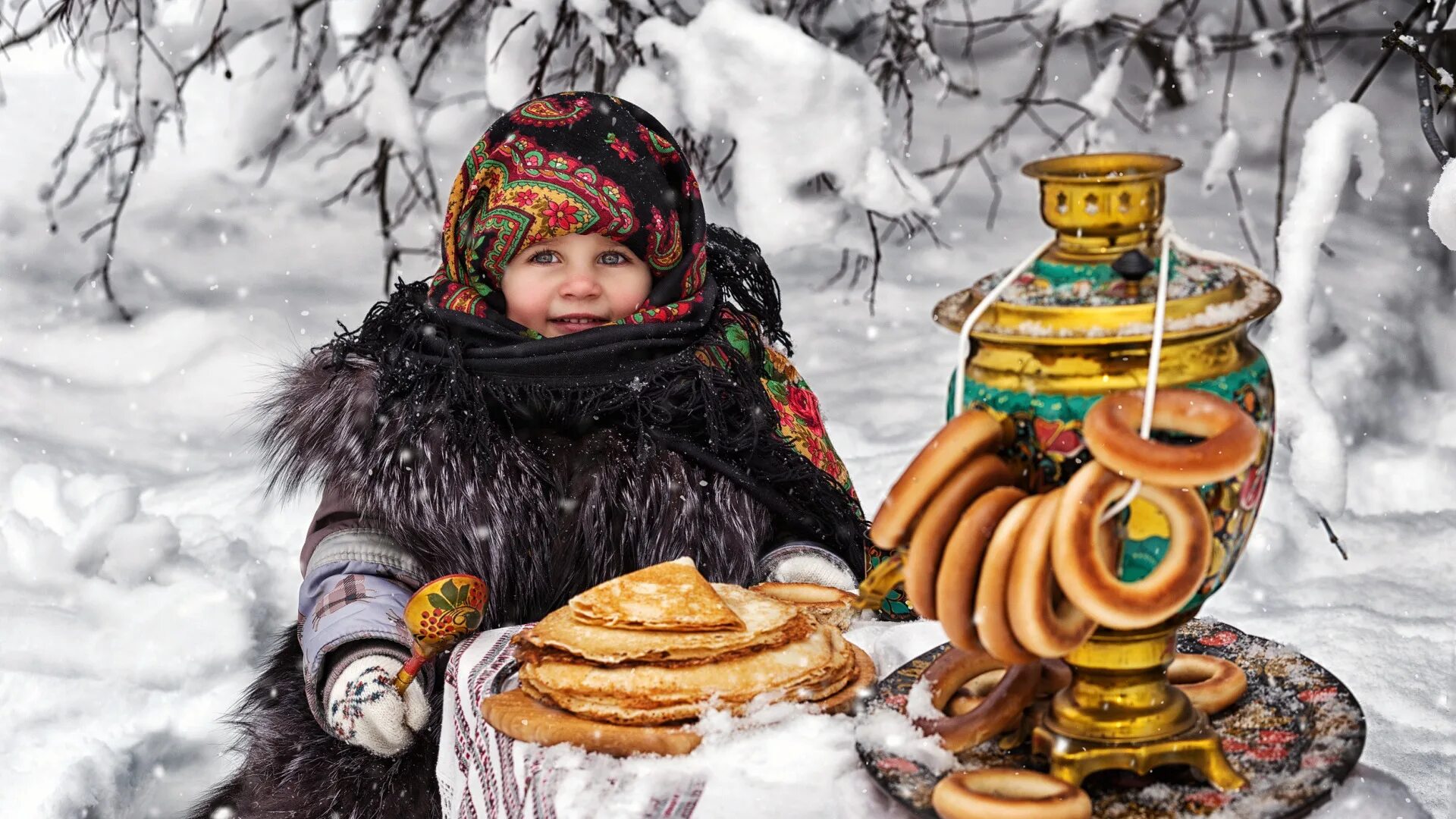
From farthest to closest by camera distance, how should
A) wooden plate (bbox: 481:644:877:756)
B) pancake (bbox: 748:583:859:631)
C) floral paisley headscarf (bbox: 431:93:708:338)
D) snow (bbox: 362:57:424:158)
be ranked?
snow (bbox: 362:57:424:158) < floral paisley headscarf (bbox: 431:93:708:338) < pancake (bbox: 748:583:859:631) < wooden plate (bbox: 481:644:877:756)

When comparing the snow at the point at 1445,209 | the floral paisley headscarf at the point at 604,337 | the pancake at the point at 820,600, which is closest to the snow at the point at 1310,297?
the snow at the point at 1445,209

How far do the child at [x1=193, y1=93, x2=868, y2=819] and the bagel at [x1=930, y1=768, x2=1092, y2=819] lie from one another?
91cm

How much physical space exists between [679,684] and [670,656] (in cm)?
3

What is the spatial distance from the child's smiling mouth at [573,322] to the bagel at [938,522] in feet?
3.66

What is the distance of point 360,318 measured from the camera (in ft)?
13.0

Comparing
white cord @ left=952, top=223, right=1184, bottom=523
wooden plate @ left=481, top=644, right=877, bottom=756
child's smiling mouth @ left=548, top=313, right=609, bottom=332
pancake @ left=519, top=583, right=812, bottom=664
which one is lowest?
wooden plate @ left=481, top=644, right=877, bottom=756

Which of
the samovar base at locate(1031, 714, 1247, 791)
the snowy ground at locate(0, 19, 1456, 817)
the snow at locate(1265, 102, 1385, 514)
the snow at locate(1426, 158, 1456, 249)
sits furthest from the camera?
the snowy ground at locate(0, 19, 1456, 817)

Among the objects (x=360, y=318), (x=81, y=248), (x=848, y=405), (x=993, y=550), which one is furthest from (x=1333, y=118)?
(x=81, y=248)

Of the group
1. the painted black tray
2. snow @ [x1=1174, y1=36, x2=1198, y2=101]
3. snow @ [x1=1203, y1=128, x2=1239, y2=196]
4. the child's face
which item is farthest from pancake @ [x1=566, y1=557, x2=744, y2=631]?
snow @ [x1=1174, y1=36, x2=1198, y2=101]

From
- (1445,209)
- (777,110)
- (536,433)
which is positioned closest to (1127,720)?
(1445,209)

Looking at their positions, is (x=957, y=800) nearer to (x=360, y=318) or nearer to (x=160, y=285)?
(x=360, y=318)

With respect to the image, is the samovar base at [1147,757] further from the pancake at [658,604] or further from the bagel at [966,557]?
the pancake at [658,604]

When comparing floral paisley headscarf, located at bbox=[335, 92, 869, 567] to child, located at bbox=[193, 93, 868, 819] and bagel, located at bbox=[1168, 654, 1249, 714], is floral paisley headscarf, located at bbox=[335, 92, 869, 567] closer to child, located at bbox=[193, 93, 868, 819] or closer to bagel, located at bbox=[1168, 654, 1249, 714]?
child, located at bbox=[193, 93, 868, 819]

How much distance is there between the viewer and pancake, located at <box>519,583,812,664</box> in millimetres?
1141
